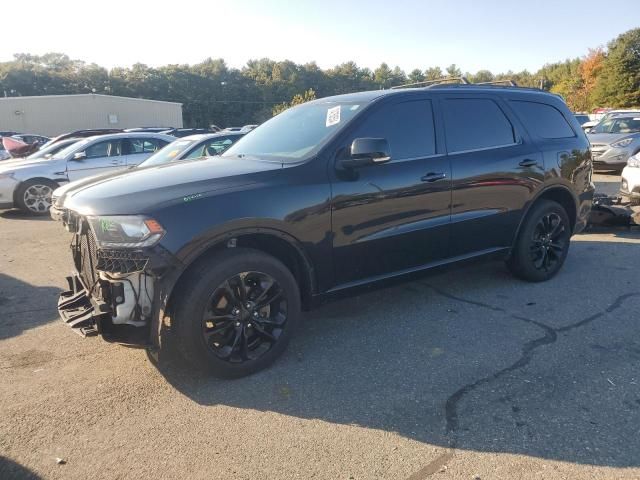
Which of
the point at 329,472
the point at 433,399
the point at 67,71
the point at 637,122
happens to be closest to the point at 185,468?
the point at 329,472

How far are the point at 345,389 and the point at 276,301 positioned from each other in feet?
2.44

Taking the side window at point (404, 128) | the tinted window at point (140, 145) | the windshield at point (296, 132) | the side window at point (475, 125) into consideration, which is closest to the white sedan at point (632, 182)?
the side window at point (475, 125)

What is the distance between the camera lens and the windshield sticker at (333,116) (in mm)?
3915

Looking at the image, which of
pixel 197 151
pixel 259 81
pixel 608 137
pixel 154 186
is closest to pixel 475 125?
pixel 154 186

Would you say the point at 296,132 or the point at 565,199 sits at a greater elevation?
the point at 296,132

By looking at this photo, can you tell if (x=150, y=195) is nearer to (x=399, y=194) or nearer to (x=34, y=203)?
(x=399, y=194)

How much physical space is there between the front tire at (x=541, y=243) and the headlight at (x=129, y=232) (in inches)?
138

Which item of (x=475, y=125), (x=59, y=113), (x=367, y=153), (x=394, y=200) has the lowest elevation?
(x=394, y=200)

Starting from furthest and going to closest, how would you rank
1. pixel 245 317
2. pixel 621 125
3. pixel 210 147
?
pixel 621 125 < pixel 210 147 < pixel 245 317

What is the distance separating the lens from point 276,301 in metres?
3.44

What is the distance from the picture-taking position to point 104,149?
1103 cm

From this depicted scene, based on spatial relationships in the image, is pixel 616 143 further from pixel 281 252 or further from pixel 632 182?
pixel 281 252

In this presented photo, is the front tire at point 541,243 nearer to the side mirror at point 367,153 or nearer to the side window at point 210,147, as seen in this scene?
the side mirror at point 367,153

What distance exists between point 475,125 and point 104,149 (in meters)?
9.00
